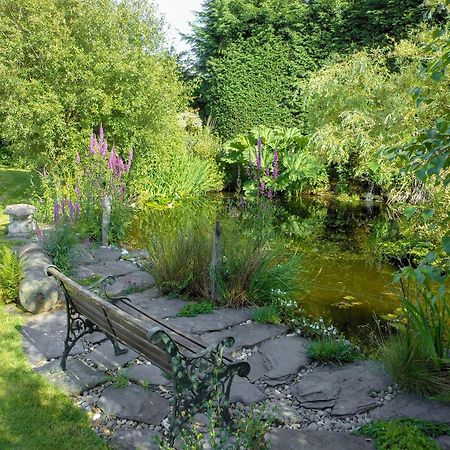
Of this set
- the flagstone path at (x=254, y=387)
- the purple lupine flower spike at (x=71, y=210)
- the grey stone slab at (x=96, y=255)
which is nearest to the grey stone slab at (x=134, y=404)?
the flagstone path at (x=254, y=387)

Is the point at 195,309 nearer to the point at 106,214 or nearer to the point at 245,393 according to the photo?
the point at 245,393

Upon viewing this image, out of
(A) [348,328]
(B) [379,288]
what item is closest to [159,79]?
(B) [379,288]

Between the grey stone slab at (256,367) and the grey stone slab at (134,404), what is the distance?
2.45 feet

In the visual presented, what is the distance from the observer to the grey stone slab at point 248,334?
397 cm

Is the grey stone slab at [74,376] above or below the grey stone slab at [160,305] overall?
above

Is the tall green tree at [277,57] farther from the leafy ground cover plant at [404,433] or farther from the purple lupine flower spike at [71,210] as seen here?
the leafy ground cover plant at [404,433]

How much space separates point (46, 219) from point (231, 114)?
33.4 feet

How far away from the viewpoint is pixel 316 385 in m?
3.36

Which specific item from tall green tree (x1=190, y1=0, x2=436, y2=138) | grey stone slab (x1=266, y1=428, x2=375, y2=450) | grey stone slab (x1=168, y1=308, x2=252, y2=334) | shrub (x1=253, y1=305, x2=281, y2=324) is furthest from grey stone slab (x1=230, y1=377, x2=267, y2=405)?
tall green tree (x1=190, y1=0, x2=436, y2=138)

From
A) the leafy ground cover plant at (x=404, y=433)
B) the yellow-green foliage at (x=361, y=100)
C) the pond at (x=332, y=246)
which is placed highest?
the yellow-green foliage at (x=361, y=100)

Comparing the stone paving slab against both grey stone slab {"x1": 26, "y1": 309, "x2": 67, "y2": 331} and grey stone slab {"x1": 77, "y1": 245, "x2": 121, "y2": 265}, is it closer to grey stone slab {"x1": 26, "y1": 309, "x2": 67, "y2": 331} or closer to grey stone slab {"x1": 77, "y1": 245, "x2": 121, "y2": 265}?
grey stone slab {"x1": 26, "y1": 309, "x2": 67, "y2": 331}

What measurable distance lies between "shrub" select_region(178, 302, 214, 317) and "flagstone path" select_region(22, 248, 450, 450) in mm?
96

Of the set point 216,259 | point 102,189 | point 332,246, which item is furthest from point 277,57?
point 216,259

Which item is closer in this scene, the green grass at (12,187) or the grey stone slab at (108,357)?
the grey stone slab at (108,357)
